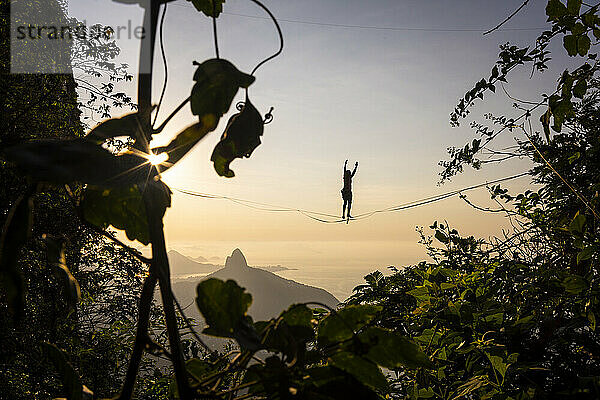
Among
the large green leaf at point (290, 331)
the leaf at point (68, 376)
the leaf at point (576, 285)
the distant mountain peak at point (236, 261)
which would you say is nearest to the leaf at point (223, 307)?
the large green leaf at point (290, 331)

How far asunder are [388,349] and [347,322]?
0.13ft

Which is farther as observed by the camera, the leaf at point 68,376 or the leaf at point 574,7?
the leaf at point 574,7

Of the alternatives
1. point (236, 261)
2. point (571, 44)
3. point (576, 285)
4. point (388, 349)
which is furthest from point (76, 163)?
point (236, 261)

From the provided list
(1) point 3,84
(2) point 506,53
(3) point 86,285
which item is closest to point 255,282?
(3) point 86,285

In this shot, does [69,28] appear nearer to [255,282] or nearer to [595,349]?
[595,349]

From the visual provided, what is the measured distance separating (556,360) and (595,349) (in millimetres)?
192

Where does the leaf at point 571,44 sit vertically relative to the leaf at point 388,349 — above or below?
above

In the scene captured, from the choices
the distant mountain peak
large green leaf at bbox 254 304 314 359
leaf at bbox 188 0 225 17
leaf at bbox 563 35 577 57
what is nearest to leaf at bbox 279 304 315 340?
large green leaf at bbox 254 304 314 359

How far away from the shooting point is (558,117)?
1.11m

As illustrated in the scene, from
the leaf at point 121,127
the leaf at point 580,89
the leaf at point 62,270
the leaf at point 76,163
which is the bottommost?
the leaf at point 62,270

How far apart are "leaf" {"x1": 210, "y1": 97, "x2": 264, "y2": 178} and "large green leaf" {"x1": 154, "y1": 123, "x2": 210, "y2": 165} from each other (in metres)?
0.08

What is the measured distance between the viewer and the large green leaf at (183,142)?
0.86 ft

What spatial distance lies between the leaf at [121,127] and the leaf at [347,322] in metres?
0.20

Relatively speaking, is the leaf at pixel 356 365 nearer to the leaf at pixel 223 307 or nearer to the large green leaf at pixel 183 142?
the leaf at pixel 223 307
